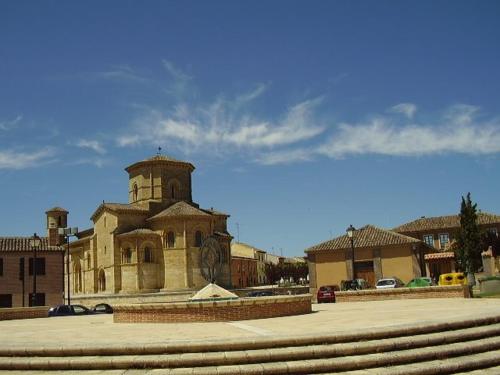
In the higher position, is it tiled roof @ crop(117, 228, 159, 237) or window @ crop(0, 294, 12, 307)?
tiled roof @ crop(117, 228, 159, 237)

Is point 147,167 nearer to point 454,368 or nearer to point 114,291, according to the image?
point 114,291

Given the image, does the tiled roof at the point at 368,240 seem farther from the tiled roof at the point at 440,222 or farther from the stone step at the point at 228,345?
the stone step at the point at 228,345

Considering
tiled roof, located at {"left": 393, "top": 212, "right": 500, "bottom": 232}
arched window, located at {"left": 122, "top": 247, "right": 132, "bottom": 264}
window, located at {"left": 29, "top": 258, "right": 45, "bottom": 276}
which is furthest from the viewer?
tiled roof, located at {"left": 393, "top": 212, "right": 500, "bottom": 232}

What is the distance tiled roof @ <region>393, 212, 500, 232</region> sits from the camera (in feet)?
196

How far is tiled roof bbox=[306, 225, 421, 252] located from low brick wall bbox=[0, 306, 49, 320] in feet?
78.8

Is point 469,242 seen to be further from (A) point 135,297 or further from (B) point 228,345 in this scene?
(B) point 228,345

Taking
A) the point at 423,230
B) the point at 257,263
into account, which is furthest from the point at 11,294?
the point at 257,263

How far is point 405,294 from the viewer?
25.8 metres

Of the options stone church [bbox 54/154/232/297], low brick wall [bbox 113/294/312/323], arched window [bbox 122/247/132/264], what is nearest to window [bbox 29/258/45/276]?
stone church [bbox 54/154/232/297]

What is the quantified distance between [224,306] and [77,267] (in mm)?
44554

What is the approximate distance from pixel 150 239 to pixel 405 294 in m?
28.6

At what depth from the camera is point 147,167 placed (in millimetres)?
53938

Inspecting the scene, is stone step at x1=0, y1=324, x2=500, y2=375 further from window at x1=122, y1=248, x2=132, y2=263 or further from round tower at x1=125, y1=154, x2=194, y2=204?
round tower at x1=125, y1=154, x2=194, y2=204

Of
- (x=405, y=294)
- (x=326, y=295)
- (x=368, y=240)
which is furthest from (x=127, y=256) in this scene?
(x=405, y=294)
